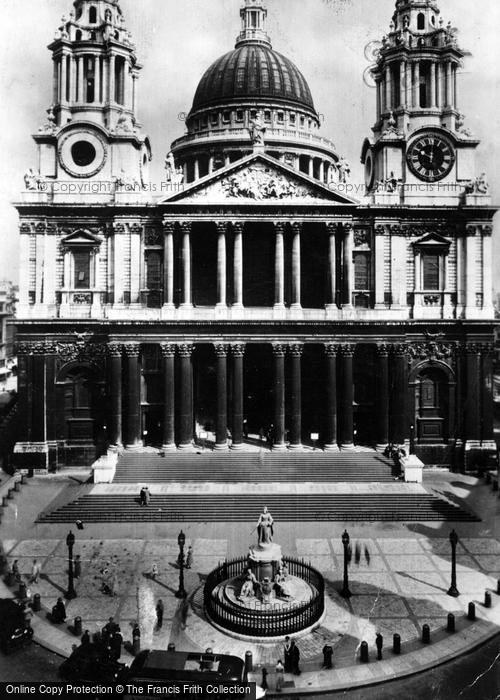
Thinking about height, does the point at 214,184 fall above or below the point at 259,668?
above

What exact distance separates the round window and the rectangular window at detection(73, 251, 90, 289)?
6.62m

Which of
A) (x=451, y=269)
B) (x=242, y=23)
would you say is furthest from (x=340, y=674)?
(x=242, y=23)

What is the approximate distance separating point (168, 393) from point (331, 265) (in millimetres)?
Result: 13659

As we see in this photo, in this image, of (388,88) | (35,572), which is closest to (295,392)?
(35,572)

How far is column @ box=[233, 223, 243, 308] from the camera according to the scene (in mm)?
41719

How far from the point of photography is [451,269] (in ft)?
142

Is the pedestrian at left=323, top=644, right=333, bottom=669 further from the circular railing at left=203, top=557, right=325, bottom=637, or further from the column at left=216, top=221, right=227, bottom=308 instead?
the column at left=216, top=221, right=227, bottom=308

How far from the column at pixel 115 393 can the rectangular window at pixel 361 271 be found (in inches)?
652

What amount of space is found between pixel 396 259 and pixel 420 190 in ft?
17.6

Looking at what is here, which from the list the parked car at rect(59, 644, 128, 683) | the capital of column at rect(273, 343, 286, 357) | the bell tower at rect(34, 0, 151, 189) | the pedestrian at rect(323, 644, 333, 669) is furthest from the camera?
the bell tower at rect(34, 0, 151, 189)

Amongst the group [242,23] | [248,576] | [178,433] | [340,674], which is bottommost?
[340,674]

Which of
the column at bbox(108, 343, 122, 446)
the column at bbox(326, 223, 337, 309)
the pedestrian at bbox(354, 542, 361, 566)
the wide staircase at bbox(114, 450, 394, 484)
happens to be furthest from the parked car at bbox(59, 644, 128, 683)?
the column at bbox(326, 223, 337, 309)

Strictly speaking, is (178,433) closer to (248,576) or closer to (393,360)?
(393,360)

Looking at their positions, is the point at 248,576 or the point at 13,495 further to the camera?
the point at 13,495
